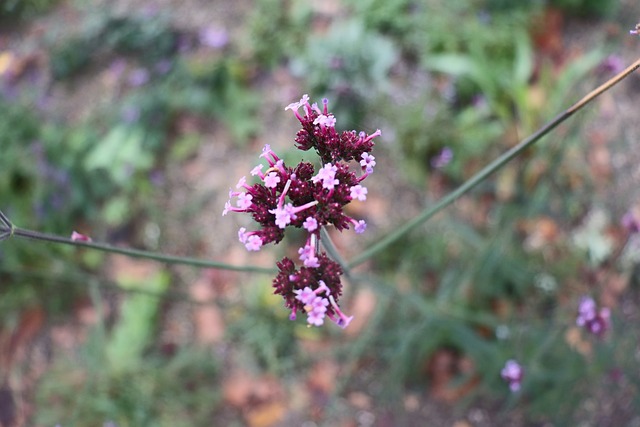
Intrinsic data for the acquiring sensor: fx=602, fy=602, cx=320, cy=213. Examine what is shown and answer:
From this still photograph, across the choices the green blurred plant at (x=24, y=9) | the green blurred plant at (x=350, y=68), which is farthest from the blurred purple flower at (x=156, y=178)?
the green blurred plant at (x=24, y=9)

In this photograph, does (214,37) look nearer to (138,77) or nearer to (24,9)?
(138,77)

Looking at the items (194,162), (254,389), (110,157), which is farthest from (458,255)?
(110,157)

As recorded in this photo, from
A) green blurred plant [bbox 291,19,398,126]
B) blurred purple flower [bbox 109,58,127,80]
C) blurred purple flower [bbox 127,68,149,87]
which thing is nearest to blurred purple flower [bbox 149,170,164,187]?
blurred purple flower [bbox 127,68,149,87]

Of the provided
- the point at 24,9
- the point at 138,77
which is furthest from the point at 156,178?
the point at 24,9

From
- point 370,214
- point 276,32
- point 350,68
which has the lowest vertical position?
point 370,214

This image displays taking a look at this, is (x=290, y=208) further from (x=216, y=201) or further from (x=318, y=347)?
(x=216, y=201)

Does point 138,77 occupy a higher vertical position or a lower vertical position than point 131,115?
higher
